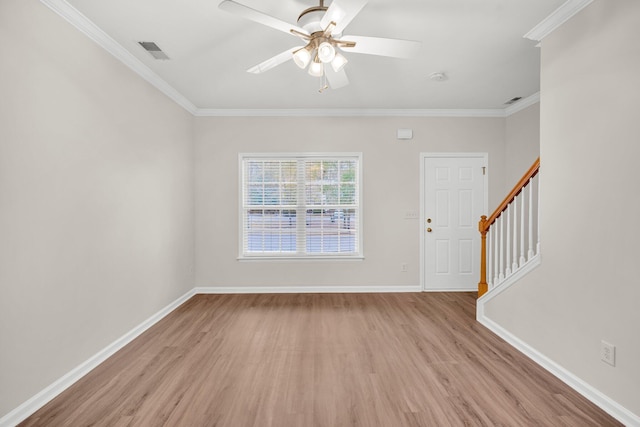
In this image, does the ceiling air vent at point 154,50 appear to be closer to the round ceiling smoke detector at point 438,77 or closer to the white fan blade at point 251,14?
the white fan blade at point 251,14

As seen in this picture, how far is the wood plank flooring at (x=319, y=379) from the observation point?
193 cm

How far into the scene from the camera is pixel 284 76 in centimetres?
348

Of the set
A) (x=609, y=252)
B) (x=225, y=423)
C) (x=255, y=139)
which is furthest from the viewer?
(x=255, y=139)

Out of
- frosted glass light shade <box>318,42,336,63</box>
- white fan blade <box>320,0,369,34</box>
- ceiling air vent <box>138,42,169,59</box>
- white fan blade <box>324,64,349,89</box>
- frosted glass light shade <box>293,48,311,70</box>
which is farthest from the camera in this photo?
ceiling air vent <box>138,42,169,59</box>

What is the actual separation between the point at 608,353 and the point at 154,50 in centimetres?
423

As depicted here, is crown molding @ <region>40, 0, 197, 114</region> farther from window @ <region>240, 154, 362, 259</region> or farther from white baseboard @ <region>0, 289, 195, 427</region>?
white baseboard @ <region>0, 289, 195, 427</region>

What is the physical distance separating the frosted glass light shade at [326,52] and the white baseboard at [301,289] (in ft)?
11.2

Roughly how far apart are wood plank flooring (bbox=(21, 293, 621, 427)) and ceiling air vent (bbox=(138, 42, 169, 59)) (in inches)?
108

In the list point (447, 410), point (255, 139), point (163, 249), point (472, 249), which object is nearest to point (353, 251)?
point (472, 249)

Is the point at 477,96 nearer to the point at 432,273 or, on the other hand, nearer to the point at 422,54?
the point at 422,54

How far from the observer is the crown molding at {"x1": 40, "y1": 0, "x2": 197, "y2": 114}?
2.22 metres

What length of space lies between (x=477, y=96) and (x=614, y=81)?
226 centimetres

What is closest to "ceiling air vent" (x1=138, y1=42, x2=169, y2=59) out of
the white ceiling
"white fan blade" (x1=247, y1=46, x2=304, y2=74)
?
the white ceiling

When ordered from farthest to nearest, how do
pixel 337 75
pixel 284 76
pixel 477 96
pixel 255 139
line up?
pixel 255 139 < pixel 477 96 < pixel 284 76 < pixel 337 75
